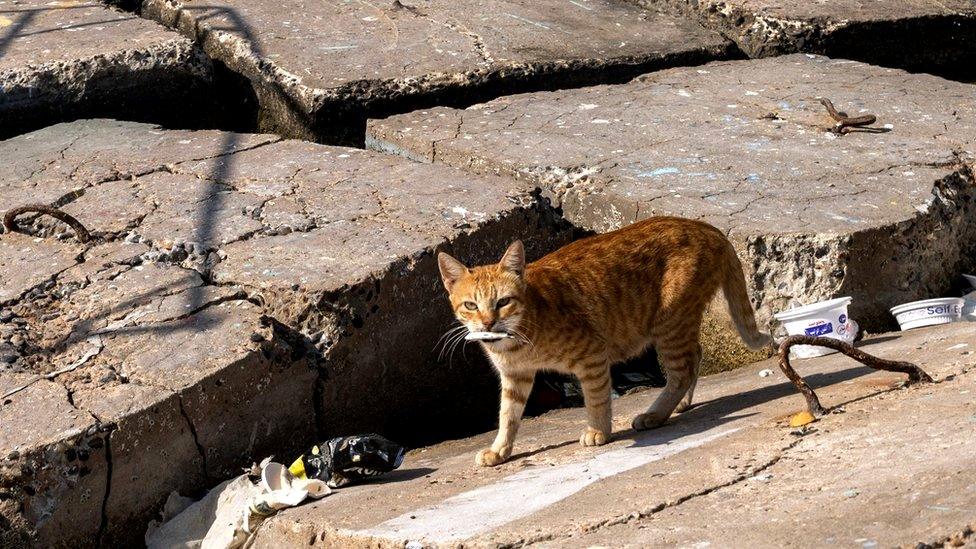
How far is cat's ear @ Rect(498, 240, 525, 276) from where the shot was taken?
11.4 ft

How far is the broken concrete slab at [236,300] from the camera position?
11.2 feet

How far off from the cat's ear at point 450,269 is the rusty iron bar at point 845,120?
2.12 metres

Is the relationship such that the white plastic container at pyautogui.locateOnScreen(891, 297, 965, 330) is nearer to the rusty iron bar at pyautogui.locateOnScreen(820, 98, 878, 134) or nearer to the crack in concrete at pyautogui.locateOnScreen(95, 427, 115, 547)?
the rusty iron bar at pyautogui.locateOnScreen(820, 98, 878, 134)

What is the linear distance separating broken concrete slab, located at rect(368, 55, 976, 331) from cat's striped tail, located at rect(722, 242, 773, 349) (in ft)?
0.69

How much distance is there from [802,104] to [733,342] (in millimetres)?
1582

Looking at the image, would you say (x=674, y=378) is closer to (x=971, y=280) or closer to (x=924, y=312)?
(x=924, y=312)

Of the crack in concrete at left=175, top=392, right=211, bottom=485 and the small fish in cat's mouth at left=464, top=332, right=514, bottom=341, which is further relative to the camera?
the small fish in cat's mouth at left=464, top=332, right=514, bottom=341

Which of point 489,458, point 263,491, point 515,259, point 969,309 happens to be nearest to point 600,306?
point 515,259

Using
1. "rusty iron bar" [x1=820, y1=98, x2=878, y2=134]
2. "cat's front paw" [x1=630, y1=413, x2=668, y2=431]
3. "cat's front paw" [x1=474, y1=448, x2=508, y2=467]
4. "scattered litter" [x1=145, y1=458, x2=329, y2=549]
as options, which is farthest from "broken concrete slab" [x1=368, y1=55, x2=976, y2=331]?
"scattered litter" [x1=145, y1=458, x2=329, y2=549]

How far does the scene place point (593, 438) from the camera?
3.52 meters

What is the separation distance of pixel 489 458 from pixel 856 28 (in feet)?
12.7

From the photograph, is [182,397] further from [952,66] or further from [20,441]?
[952,66]

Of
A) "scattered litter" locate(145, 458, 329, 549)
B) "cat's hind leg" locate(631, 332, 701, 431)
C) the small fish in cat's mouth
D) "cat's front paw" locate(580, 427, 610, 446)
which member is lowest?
"scattered litter" locate(145, 458, 329, 549)

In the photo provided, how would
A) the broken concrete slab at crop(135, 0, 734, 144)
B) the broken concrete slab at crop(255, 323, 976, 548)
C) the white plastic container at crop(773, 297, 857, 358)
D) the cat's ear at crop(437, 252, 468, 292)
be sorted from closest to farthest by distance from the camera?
the broken concrete slab at crop(255, 323, 976, 548), the cat's ear at crop(437, 252, 468, 292), the white plastic container at crop(773, 297, 857, 358), the broken concrete slab at crop(135, 0, 734, 144)
